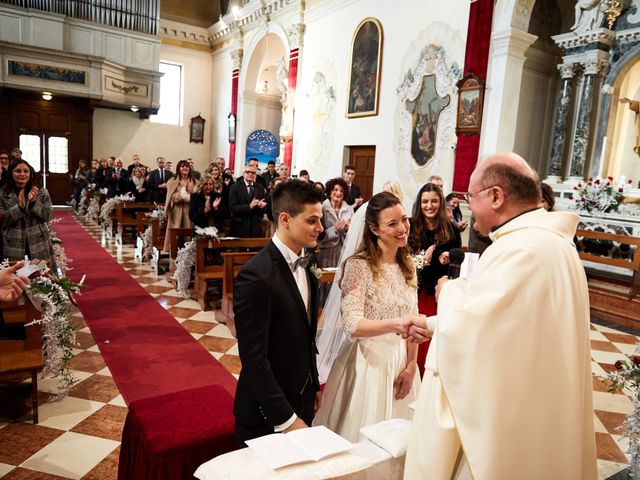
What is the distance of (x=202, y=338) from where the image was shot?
192 inches

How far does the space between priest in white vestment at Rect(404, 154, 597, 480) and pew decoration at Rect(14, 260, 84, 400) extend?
2897 mm

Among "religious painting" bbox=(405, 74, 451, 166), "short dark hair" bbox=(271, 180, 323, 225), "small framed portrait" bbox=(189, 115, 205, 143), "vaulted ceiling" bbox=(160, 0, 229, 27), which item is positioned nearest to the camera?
"short dark hair" bbox=(271, 180, 323, 225)

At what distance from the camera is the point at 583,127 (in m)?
8.20

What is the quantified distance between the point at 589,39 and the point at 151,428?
882 cm

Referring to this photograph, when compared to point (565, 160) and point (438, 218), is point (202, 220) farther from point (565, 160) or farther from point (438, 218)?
point (565, 160)

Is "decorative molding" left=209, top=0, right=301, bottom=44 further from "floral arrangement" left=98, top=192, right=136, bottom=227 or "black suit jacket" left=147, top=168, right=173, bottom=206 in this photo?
"floral arrangement" left=98, top=192, right=136, bottom=227

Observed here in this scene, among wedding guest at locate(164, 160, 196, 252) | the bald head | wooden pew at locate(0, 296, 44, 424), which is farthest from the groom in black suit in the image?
wedding guest at locate(164, 160, 196, 252)

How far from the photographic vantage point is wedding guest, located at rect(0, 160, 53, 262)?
4.34m

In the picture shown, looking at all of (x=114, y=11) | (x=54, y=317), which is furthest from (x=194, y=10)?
(x=54, y=317)

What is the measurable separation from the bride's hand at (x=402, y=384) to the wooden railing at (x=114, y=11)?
1708cm

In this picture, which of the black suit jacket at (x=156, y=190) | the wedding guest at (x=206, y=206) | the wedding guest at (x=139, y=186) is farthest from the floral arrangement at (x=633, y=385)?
the wedding guest at (x=139, y=186)

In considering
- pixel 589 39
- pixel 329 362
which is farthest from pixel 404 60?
pixel 329 362

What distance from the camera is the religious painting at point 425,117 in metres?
9.25

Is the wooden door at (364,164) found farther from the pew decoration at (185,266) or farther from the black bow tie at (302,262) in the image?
the black bow tie at (302,262)
